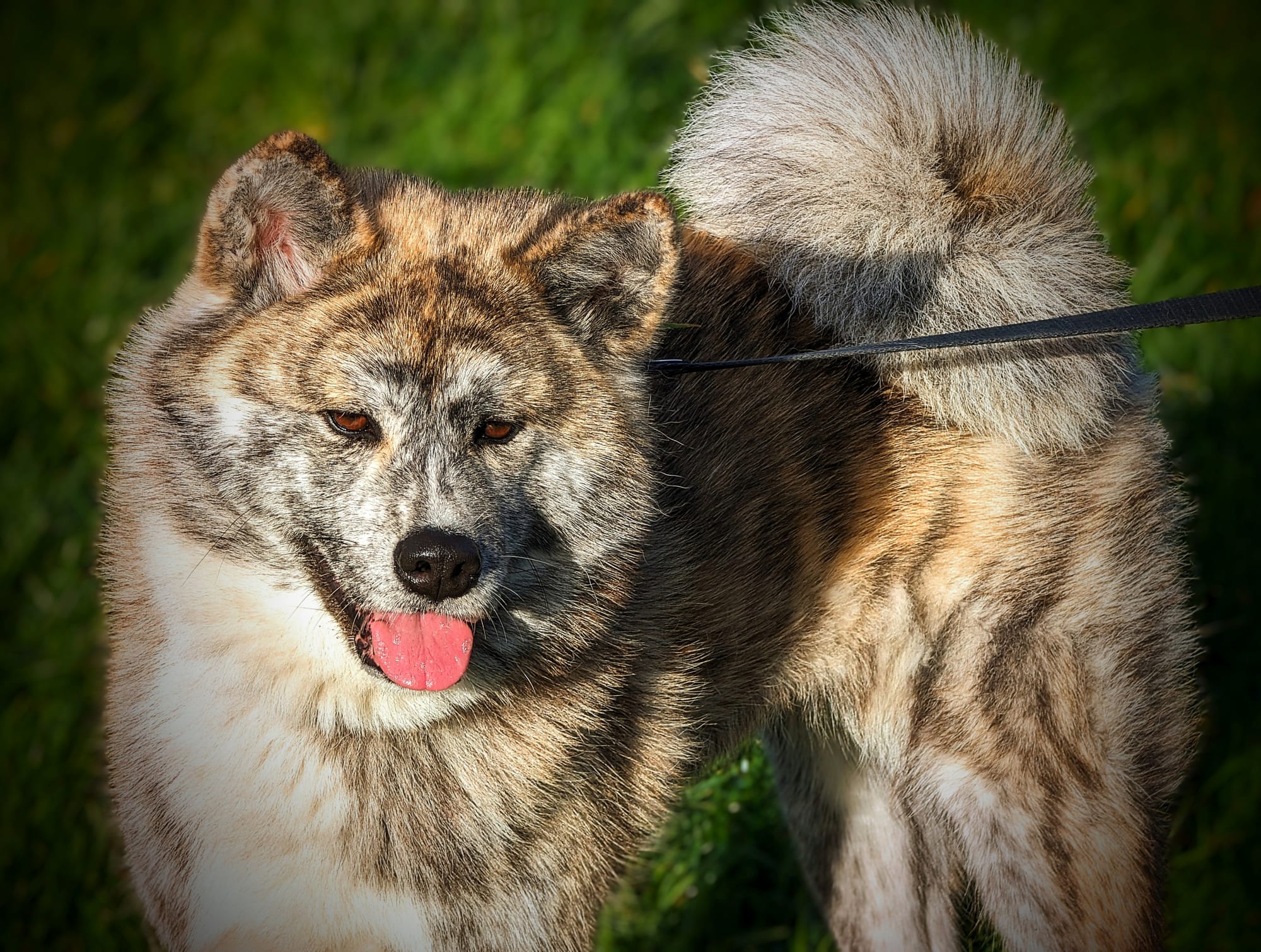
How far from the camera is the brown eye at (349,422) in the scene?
2244mm

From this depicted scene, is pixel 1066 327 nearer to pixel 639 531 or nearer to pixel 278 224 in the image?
pixel 639 531

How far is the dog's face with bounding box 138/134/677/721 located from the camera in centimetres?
221

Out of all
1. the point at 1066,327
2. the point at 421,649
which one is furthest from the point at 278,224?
the point at 1066,327

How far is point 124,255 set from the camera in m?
5.89

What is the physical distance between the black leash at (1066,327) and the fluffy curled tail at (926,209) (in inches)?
4.1

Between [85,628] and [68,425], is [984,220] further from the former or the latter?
[68,425]

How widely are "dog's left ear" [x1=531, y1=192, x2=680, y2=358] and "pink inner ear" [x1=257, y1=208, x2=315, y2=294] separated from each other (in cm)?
49

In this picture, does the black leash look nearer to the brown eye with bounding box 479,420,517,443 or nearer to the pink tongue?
the brown eye with bounding box 479,420,517,443

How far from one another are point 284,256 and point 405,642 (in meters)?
0.86

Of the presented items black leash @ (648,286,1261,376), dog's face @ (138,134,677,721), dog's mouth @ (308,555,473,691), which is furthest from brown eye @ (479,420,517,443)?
black leash @ (648,286,1261,376)

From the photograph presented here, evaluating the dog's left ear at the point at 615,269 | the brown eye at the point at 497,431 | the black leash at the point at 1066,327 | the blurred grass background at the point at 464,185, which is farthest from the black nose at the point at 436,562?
the blurred grass background at the point at 464,185

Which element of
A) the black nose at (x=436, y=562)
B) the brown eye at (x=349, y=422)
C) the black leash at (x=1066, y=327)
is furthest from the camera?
the black leash at (x=1066, y=327)

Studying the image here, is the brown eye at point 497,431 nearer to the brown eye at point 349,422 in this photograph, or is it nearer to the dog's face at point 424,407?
the dog's face at point 424,407

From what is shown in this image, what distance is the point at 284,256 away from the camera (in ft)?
7.95
